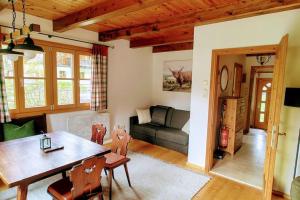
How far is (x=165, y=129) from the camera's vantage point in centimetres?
435

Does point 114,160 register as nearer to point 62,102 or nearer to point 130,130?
point 62,102

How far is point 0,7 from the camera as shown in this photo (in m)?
2.42

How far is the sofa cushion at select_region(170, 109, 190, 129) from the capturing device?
4.40 meters

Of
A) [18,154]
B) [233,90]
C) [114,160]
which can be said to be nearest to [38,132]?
[18,154]

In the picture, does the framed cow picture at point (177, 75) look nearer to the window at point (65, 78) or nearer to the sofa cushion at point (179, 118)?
the sofa cushion at point (179, 118)

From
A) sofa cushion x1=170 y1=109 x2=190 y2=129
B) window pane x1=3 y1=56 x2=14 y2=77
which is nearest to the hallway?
sofa cushion x1=170 y1=109 x2=190 y2=129

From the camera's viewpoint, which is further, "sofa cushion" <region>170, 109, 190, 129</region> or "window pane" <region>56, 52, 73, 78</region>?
"sofa cushion" <region>170, 109, 190, 129</region>

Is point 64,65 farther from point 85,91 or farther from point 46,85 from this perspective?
point 85,91

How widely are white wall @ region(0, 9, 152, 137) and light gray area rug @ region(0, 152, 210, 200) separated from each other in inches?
46.0

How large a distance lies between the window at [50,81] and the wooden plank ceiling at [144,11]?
53 cm

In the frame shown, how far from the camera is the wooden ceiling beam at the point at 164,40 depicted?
12.7 feet

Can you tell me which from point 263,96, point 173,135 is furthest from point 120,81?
point 263,96

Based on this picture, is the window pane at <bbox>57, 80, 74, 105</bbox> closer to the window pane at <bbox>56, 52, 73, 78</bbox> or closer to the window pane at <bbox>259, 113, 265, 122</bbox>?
the window pane at <bbox>56, 52, 73, 78</bbox>

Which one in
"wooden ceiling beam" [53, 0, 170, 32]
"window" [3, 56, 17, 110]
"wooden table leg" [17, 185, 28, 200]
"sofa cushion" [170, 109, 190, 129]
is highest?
"wooden ceiling beam" [53, 0, 170, 32]
